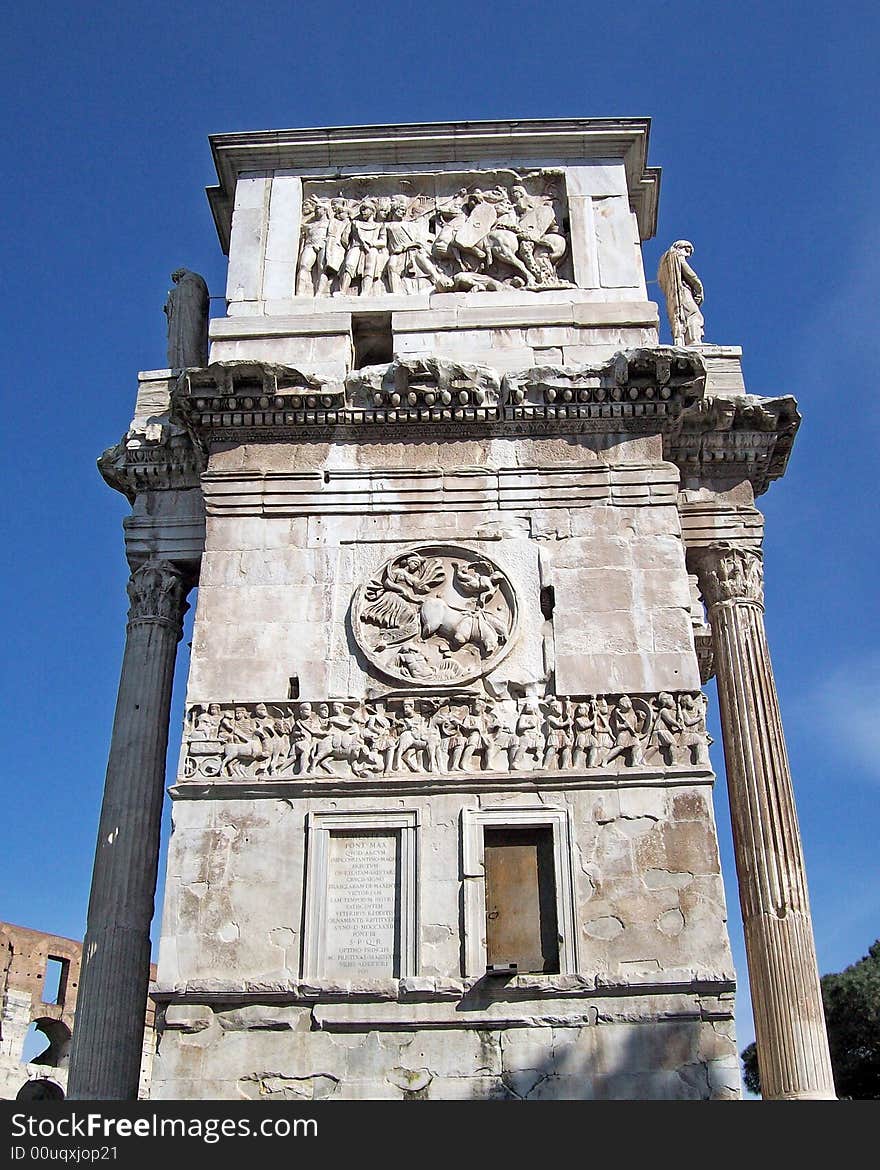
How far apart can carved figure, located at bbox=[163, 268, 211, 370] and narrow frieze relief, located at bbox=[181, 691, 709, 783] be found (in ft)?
20.6

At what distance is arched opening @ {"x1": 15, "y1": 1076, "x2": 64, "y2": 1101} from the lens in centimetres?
3641

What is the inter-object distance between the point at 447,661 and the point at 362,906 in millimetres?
2888

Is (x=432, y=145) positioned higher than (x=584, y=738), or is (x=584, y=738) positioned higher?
(x=432, y=145)

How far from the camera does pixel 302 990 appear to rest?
1237cm

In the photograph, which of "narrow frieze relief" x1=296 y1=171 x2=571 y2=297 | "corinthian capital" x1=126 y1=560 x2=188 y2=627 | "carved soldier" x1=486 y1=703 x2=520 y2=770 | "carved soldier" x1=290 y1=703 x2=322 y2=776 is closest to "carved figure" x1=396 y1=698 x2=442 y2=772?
"carved soldier" x1=486 y1=703 x2=520 y2=770

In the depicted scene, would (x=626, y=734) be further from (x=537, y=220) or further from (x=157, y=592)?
(x=537, y=220)

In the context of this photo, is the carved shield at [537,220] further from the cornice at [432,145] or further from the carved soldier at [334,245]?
the carved soldier at [334,245]

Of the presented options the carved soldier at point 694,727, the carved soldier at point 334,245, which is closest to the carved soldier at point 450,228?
the carved soldier at point 334,245

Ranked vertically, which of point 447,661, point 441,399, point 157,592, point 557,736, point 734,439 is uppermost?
point 734,439

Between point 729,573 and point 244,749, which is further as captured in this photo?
point 729,573

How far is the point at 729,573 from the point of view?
16438 millimetres

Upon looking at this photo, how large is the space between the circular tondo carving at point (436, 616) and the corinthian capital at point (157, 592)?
133 inches

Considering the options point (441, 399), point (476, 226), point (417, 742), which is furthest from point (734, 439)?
point (417, 742)

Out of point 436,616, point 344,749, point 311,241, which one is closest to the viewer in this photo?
point 344,749
